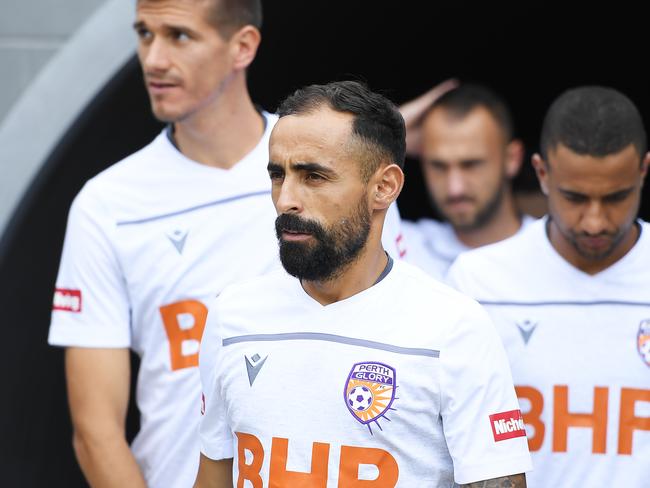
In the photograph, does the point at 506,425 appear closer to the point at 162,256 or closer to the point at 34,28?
the point at 162,256

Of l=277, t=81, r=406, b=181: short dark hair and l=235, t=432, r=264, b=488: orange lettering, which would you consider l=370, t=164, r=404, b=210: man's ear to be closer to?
l=277, t=81, r=406, b=181: short dark hair

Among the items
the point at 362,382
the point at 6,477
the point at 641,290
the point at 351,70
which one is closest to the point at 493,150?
the point at 351,70

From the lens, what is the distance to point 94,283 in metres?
4.11

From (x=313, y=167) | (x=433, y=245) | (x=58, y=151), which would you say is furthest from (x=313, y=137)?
(x=433, y=245)

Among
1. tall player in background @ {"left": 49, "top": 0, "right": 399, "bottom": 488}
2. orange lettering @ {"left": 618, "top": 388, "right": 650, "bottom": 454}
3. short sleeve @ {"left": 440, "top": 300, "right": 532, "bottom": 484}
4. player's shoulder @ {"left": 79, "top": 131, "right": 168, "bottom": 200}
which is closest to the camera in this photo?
short sleeve @ {"left": 440, "top": 300, "right": 532, "bottom": 484}

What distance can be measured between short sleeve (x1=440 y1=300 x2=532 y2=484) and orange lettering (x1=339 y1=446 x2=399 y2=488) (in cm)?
14

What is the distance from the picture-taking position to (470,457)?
297cm

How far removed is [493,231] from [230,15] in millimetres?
1868

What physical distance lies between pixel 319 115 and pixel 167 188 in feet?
3.91

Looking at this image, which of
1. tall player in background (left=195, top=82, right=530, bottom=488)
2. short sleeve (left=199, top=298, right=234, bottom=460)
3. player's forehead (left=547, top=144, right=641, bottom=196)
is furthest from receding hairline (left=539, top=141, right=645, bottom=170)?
short sleeve (left=199, top=298, right=234, bottom=460)

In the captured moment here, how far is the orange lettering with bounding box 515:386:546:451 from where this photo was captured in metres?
3.89

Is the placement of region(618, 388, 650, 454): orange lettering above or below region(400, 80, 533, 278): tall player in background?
below

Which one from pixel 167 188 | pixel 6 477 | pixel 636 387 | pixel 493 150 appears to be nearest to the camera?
pixel 636 387

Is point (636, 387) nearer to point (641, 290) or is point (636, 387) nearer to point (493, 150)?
point (641, 290)
